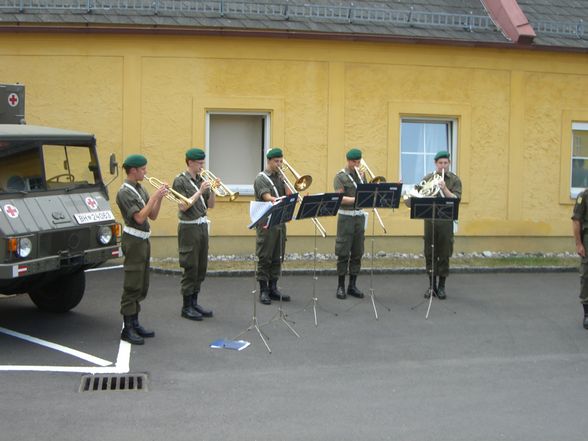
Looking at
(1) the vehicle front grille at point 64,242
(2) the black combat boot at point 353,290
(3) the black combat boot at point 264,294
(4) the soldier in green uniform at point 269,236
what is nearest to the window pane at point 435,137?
(2) the black combat boot at point 353,290

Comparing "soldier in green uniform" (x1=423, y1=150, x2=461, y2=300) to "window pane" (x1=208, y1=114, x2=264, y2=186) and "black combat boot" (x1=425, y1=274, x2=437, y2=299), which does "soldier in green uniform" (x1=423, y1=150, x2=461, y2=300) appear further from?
"window pane" (x1=208, y1=114, x2=264, y2=186)

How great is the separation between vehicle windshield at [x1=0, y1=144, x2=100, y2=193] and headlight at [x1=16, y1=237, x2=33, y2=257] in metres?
0.72

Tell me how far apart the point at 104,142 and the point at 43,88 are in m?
1.33

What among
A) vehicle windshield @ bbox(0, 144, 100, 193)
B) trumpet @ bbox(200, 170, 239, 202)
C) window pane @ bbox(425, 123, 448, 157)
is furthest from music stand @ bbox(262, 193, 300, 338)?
window pane @ bbox(425, 123, 448, 157)

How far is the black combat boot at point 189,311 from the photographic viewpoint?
9523 mm

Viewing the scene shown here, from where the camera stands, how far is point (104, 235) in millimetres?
8938

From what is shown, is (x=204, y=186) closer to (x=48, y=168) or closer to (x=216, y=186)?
(x=216, y=186)

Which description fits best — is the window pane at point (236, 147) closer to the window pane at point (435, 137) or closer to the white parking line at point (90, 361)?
the window pane at point (435, 137)

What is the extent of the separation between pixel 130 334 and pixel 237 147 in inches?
244

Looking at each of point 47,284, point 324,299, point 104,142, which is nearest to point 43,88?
point 104,142

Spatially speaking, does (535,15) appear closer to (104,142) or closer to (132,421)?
(104,142)

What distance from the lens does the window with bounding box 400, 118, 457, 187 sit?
1459cm

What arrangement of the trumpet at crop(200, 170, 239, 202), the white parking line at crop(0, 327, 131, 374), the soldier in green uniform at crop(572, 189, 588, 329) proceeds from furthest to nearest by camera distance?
the soldier in green uniform at crop(572, 189, 588, 329)
the trumpet at crop(200, 170, 239, 202)
the white parking line at crop(0, 327, 131, 374)

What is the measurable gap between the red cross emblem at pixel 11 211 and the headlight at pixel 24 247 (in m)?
0.31
